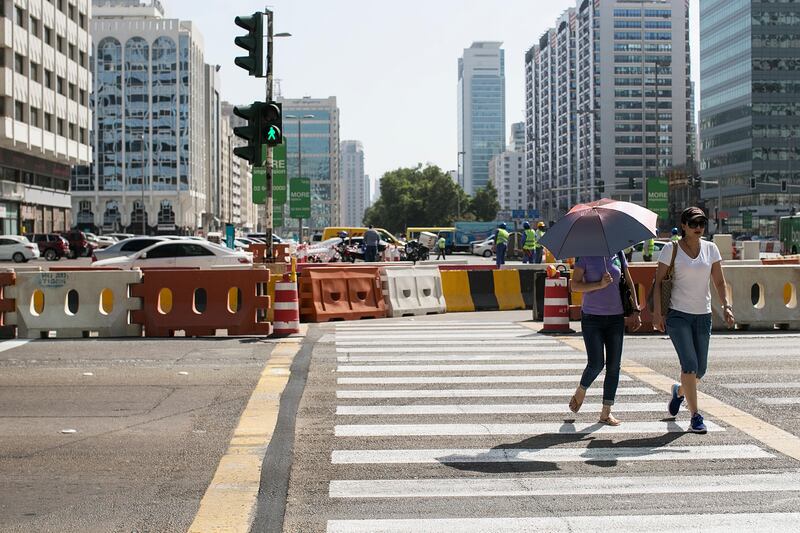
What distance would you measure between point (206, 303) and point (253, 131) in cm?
291

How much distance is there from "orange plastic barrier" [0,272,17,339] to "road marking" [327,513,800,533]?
11540 mm

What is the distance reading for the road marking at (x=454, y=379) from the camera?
11047mm

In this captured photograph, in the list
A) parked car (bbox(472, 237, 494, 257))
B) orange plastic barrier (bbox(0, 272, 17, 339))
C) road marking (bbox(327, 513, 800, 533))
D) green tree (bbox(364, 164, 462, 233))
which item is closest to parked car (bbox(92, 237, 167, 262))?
orange plastic barrier (bbox(0, 272, 17, 339))

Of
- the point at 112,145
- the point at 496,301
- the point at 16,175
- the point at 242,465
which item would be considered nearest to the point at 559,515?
the point at 242,465

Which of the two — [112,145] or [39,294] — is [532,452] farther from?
[112,145]

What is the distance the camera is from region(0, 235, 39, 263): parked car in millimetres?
53094

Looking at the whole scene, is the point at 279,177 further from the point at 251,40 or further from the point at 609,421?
the point at 609,421

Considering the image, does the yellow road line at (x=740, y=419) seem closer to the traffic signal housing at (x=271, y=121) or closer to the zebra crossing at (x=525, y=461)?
the zebra crossing at (x=525, y=461)

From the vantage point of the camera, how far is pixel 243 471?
6883mm

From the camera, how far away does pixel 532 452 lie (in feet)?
24.8

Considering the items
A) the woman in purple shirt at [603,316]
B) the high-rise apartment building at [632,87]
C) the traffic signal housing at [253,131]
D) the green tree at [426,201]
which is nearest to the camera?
the woman in purple shirt at [603,316]

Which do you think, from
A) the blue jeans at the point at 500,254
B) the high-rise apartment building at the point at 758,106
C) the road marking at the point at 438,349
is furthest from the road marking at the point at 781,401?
the high-rise apartment building at the point at 758,106

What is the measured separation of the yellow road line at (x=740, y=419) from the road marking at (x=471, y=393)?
0.44 meters

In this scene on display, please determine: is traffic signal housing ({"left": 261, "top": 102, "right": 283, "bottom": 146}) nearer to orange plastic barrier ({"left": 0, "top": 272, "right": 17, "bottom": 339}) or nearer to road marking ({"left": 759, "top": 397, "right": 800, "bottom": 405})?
orange plastic barrier ({"left": 0, "top": 272, "right": 17, "bottom": 339})
